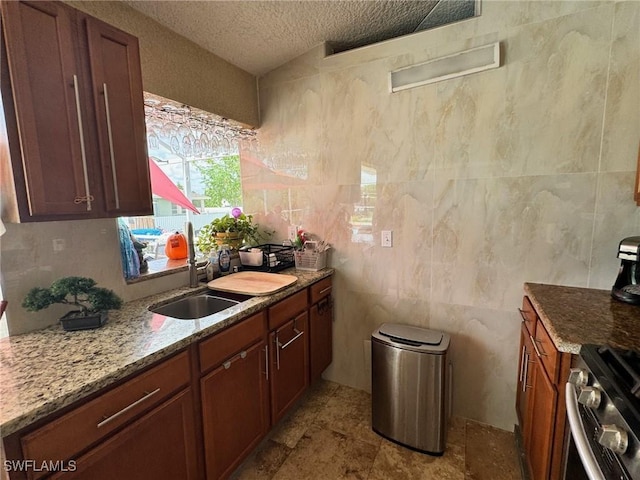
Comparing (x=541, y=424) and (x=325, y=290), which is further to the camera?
(x=325, y=290)

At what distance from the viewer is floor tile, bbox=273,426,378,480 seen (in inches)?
64.4

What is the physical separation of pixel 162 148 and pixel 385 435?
227 cm

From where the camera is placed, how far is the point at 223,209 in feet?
8.98

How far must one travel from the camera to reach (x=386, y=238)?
84.1 inches

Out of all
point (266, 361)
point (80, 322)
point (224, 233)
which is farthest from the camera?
point (224, 233)

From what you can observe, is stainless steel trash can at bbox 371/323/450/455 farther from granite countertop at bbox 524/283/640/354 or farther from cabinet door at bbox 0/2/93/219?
cabinet door at bbox 0/2/93/219

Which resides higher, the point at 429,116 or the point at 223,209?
the point at 429,116

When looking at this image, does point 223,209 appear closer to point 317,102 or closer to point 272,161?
point 272,161

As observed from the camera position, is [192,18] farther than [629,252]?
Yes

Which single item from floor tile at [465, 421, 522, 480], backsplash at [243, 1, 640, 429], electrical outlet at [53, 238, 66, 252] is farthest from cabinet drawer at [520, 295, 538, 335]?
electrical outlet at [53, 238, 66, 252]

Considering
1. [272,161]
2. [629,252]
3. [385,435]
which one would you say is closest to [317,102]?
[272,161]

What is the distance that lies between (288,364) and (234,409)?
0.47 m

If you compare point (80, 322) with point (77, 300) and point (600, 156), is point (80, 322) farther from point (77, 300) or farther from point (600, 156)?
point (600, 156)

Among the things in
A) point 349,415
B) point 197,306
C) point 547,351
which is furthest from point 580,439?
point 197,306
